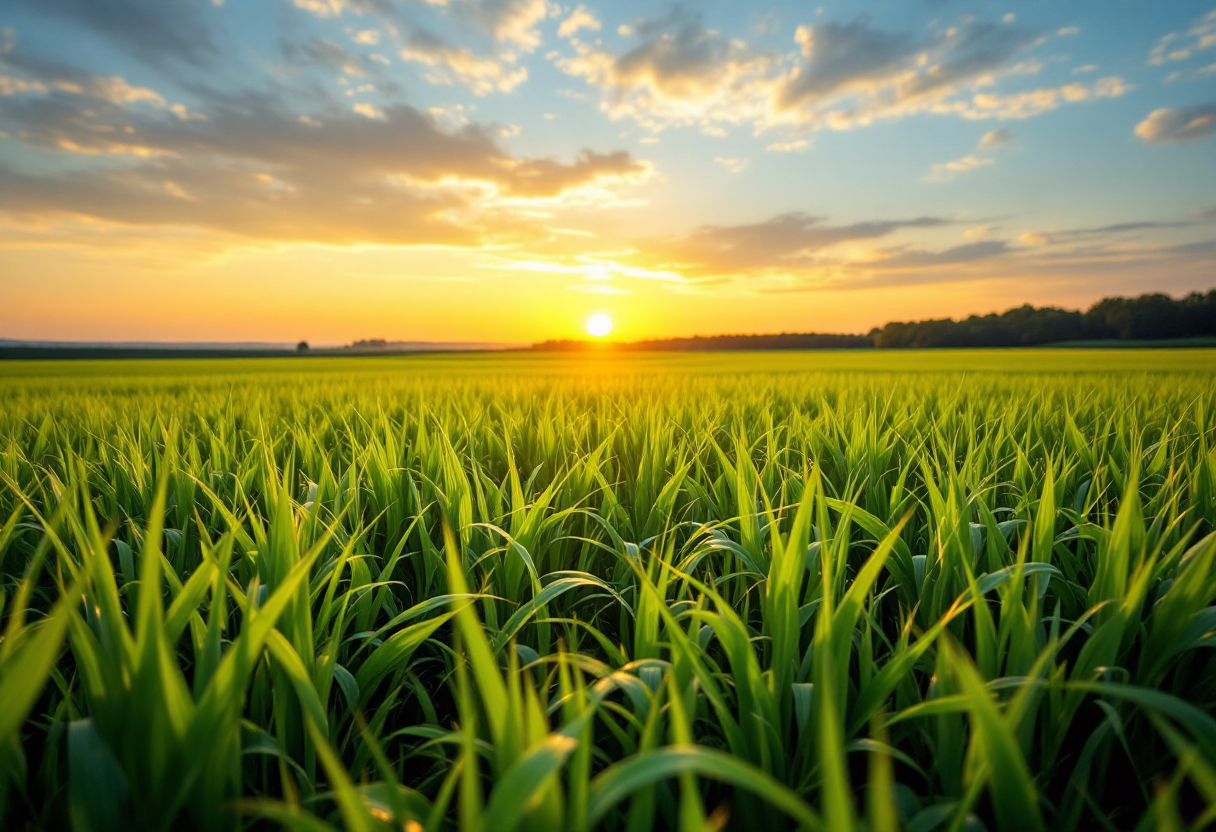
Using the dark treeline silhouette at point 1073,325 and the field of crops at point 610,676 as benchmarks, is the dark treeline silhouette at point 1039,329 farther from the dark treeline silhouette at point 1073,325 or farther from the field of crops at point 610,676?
the field of crops at point 610,676

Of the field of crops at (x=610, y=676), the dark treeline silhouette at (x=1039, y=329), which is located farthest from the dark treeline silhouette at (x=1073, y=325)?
the field of crops at (x=610, y=676)

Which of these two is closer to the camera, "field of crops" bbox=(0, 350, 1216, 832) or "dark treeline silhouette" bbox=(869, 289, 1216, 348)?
"field of crops" bbox=(0, 350, 1216, 832)

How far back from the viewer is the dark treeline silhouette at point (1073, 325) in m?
45.5

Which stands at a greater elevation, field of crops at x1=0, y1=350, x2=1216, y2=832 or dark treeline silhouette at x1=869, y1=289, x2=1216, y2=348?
dark treeline silhouette at x1=869, y1=289, x2=1216, y2=348

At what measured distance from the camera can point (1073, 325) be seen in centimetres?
5012

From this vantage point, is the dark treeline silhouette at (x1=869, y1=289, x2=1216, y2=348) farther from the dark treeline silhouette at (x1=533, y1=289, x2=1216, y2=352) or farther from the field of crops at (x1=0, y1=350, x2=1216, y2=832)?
the field of crops at (x1=0, y1=350, x2=1216, y2=832)

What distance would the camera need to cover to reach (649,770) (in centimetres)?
57

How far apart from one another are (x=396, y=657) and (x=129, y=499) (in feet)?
5.25

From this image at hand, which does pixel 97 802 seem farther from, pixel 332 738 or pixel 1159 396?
pixel 1159 396

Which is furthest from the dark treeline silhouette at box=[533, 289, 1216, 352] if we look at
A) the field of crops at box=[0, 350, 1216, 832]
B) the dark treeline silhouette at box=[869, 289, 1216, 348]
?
the field of crops at box=[0, 350, 1216, 832]

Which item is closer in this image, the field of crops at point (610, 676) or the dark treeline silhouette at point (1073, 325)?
the field of crops at point (610, 676)

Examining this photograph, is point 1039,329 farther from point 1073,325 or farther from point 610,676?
point 610,676

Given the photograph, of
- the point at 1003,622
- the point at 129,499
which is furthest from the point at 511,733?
the point at 129,499

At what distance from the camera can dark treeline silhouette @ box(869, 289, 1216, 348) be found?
45469 millimetres
